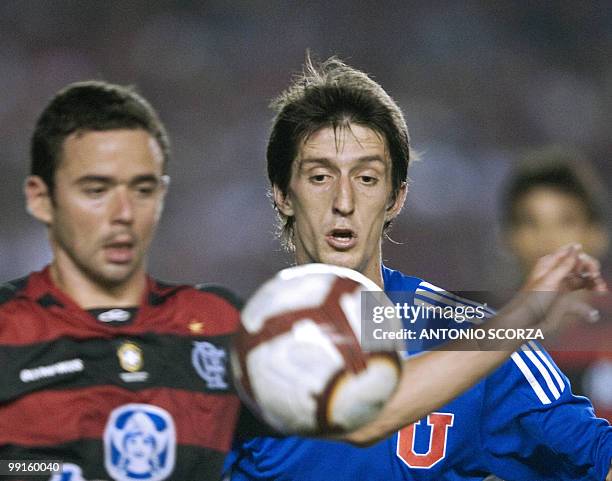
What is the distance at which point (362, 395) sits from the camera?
2.35 m

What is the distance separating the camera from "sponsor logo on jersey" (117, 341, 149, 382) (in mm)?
2633

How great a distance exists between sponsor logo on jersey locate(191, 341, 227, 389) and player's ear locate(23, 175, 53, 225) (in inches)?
21.0

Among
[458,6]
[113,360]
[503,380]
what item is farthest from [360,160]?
[458,6]

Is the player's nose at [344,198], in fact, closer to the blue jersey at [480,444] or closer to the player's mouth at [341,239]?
the player's mouth at [341,239]

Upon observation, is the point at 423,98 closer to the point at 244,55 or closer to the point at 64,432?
the point at 244,55

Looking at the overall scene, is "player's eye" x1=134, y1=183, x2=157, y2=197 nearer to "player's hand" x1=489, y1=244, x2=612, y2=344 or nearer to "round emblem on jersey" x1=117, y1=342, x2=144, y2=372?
"round emblem on jersey" x1=117, y1=342, x2=144, y2=372

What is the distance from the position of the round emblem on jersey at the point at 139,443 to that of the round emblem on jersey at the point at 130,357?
0.34ft

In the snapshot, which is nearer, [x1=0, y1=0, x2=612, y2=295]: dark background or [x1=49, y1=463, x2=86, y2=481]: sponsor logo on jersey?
[x1=49, y1=463, x2=86, y2=481]: sponsor logo on jersey

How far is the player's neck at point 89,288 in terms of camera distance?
269 centimetres

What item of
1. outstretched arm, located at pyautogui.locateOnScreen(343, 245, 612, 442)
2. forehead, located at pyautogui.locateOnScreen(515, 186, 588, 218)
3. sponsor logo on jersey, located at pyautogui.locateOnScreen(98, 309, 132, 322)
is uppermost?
forehead, located at pyautogui.locateOnScreen(515, 186, 588, 218)

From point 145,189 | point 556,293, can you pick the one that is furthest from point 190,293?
point 556,293

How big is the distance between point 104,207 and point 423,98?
22.8 ft

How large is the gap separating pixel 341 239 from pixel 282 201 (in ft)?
1.29

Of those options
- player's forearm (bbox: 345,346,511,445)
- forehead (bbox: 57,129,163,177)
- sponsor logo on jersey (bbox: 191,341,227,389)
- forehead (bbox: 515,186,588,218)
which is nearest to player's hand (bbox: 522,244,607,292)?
player's forearm (bbox: 345,346,511,445)
